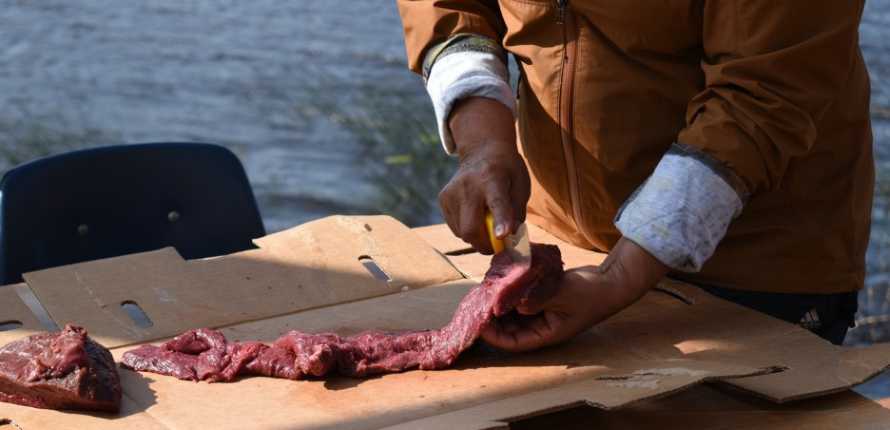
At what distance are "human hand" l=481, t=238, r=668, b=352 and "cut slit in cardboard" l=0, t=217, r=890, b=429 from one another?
0.04m

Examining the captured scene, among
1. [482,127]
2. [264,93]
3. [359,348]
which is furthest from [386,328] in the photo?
[264,93]

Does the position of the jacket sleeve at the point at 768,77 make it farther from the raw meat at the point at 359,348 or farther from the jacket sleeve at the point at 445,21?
the jacket sleeve at the point at 445,21

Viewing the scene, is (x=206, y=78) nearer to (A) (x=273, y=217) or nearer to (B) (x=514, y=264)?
(A) (x=273, y=217)

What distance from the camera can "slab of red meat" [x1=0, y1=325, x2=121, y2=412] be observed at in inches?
82.0

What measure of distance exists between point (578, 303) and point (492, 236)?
232 mm

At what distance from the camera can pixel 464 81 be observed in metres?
2.59

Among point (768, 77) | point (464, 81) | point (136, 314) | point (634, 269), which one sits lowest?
point (136, 314)

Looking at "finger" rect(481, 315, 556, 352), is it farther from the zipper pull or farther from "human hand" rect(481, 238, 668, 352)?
the zipper pull

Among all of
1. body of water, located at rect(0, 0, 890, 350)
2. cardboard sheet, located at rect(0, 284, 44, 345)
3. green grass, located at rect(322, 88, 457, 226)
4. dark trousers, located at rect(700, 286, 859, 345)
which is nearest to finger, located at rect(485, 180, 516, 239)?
dark trousers, located at rect(700, 286, 859, 345)

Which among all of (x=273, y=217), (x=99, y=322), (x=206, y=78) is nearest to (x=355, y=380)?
(x=99, y=322)

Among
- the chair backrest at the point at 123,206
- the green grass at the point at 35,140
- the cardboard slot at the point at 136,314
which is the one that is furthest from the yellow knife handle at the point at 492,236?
the green grass at the point at 35,140

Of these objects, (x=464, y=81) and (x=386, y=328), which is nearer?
(x=386, y=328)

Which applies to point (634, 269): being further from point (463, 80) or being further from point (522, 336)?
point (463, 80)

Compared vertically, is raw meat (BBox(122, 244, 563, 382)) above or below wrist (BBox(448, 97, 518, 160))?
below
